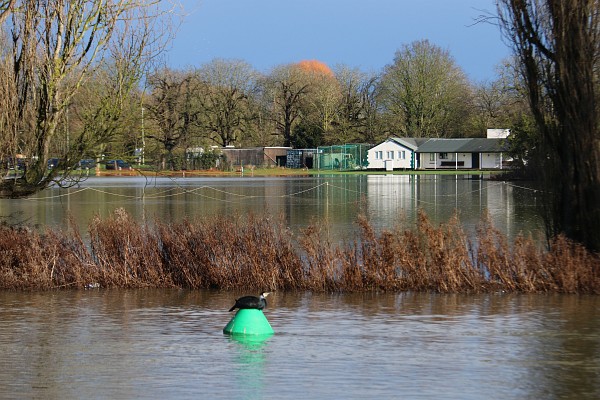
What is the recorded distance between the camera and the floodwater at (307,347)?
894 centimetres

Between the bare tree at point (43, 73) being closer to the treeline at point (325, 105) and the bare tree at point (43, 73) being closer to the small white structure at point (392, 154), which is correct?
the treeline at point (325, 105)

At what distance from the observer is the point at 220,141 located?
11462cm

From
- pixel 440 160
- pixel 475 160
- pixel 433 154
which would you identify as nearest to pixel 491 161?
pixel 475 160

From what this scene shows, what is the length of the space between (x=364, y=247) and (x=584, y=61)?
202 inches

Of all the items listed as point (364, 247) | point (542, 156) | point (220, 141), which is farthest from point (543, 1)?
point (220, 141)

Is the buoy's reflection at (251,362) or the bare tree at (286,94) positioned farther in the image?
the bare tree at (286,94)

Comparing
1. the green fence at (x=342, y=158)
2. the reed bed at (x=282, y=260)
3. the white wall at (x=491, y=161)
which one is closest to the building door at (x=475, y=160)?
the white wall at (x=491, y=161)

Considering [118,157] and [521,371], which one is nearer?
[521,371]

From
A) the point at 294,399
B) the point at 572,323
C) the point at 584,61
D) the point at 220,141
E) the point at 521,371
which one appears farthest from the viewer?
the point at 220,141

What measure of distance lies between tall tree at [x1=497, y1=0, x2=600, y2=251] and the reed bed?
799mm

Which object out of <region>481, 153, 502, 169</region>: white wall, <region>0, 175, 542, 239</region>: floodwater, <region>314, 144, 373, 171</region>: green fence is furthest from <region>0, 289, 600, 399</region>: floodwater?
<region>314, 144, 373, 171</region>: green fence

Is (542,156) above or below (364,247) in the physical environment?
above

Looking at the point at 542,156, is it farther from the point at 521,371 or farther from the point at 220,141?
the point at 220,141

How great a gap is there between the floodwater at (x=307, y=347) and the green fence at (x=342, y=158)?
301 ft
